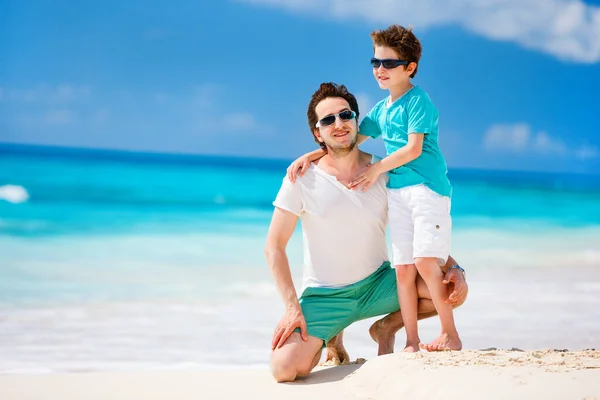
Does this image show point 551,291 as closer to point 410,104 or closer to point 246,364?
point 246,364

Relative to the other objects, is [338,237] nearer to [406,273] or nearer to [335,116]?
[406,273]

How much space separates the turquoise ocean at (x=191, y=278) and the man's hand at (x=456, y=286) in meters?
1.32

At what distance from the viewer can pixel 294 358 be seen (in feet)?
10.1

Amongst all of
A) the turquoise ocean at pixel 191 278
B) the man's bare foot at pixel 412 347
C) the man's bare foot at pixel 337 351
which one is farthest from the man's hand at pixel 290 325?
the turquoise ocean at pixel 191 278

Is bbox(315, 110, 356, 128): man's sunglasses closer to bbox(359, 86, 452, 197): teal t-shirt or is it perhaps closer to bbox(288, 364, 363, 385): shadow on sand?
bbox(359, 86, 452, 197): teal t-shirt

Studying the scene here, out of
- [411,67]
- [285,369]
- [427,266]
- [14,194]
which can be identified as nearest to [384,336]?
[427,266]

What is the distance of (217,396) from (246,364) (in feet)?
4.21

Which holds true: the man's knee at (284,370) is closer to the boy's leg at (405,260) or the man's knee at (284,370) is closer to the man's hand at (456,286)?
the boy's leg at (405,260)

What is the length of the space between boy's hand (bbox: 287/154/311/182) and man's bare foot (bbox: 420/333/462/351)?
888 millimetres

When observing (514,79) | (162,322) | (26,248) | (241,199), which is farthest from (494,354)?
(514,79)

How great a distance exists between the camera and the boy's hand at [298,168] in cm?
339

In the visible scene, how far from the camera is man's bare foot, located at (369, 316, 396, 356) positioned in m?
3.43

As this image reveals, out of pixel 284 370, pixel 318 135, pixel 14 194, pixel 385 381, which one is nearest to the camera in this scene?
pixel 385 381

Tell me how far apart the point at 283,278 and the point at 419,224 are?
23.8 inches
